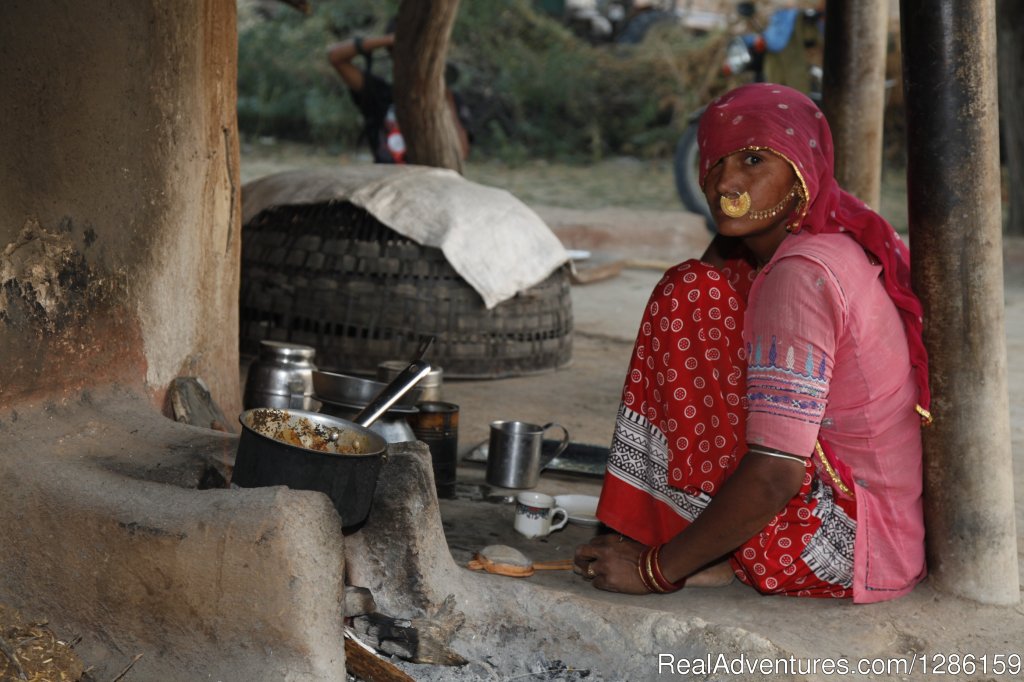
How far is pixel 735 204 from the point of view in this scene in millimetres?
2303

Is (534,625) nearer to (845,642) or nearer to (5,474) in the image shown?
(845,642)

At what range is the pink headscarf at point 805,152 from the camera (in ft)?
7.41

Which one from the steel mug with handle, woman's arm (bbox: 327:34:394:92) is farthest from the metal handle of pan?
woman's arm (bbox: 327:34:394:92)

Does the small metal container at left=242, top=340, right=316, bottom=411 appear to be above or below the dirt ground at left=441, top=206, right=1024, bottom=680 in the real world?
above

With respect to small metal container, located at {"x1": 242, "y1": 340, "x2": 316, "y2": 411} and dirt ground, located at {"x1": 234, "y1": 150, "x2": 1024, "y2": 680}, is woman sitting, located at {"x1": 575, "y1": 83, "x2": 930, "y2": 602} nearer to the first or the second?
dirt ground, located at {"x1": 234, "y1": 150, "x2": 1024, "y2": 680}

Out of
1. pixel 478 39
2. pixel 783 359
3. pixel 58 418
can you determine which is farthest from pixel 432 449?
pixel 478 39

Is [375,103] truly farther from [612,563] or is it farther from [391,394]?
[612,563]

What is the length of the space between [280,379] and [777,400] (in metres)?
1.68

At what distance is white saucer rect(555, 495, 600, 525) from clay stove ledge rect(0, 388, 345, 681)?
1031 mm

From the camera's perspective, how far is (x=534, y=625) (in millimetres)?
2354

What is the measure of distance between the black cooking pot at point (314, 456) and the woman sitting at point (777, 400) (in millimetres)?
582

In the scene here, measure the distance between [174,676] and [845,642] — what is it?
49.2 inches

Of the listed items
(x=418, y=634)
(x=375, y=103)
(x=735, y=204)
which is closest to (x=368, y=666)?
(x=418, y=634)

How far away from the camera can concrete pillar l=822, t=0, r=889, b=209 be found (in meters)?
3.99
